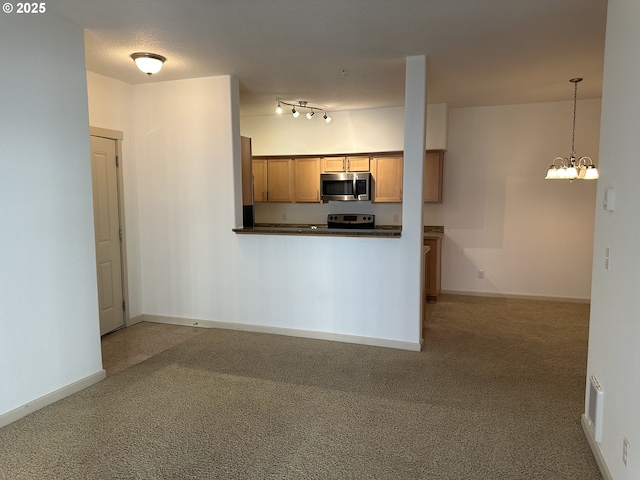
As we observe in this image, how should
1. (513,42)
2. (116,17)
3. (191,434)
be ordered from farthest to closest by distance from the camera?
(513,42), (116,17), (191,434)

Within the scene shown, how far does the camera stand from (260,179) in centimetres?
665

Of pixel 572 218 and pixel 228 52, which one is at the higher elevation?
pixel 228 52

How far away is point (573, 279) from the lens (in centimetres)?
573

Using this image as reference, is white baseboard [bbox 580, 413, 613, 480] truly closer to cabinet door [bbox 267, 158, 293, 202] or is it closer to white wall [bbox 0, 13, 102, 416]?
Result: white wall [bbox 0, 13, 102, 416]

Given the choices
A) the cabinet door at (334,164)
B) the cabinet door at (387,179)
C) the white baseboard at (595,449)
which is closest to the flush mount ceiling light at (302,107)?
Answer: the cabinet door at (334,164)

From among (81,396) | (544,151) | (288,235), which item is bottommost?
(81,396)

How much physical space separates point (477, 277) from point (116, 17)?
17.9 ft

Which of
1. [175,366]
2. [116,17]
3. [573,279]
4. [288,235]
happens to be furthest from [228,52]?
[573,279]

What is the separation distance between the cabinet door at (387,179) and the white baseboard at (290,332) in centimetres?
254

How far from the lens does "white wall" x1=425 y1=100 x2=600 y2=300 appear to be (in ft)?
18.5

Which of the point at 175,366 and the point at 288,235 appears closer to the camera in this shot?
the point at 175,366

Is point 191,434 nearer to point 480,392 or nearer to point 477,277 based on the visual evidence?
point 480,392

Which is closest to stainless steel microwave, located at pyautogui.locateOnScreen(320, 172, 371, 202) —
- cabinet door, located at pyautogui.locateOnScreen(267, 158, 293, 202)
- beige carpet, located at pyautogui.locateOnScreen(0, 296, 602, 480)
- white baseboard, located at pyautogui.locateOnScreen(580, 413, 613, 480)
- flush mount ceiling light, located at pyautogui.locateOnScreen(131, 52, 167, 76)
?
cabinet door, located at pyautogui.locateOnScreen(267, 158, 293, 202)

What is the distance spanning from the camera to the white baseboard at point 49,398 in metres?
2.71
